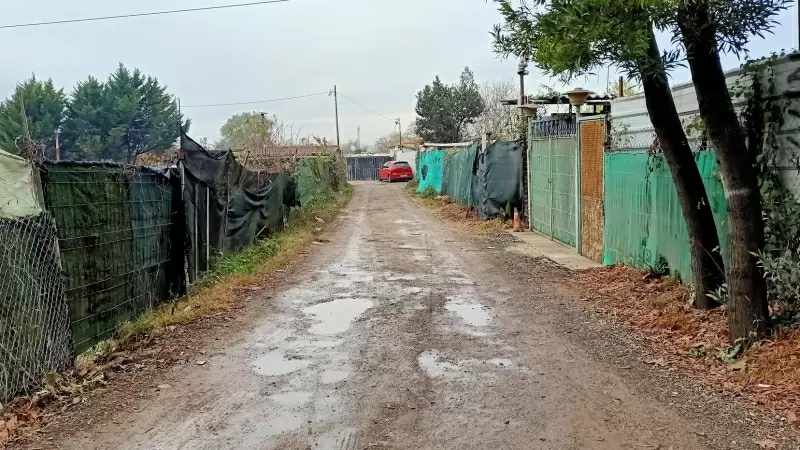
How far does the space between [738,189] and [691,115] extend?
2.68m

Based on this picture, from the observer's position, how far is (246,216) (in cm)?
1230

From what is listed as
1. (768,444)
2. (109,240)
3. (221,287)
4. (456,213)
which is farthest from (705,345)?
(456,213)

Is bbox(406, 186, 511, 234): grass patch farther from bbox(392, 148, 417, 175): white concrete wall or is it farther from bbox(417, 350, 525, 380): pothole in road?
bbox(392, 148, 417, 175): white concrete wall

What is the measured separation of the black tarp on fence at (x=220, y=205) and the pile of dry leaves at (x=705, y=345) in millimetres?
5376

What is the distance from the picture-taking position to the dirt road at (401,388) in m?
4.11

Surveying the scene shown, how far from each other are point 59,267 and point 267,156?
58.2 feet

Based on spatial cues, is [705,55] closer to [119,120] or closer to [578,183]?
[578,183]

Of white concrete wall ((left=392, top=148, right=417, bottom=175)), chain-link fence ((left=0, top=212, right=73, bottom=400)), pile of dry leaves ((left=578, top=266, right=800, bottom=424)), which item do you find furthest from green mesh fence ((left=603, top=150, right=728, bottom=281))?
white concrete wall ((left=392, top=148, right=417, bottom=175))

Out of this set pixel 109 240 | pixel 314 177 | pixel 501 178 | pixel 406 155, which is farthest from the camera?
pixel 406 155

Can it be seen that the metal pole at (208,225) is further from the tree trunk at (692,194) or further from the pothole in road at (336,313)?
the tree trunk at (692,194)

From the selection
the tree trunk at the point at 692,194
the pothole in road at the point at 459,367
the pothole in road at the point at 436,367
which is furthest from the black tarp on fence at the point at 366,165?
the pothole in road at the point at 459,367

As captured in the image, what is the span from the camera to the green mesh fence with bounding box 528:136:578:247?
12.4 m

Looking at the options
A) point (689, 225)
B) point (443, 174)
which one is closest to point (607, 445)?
point (689, 225)

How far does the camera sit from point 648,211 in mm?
8734
